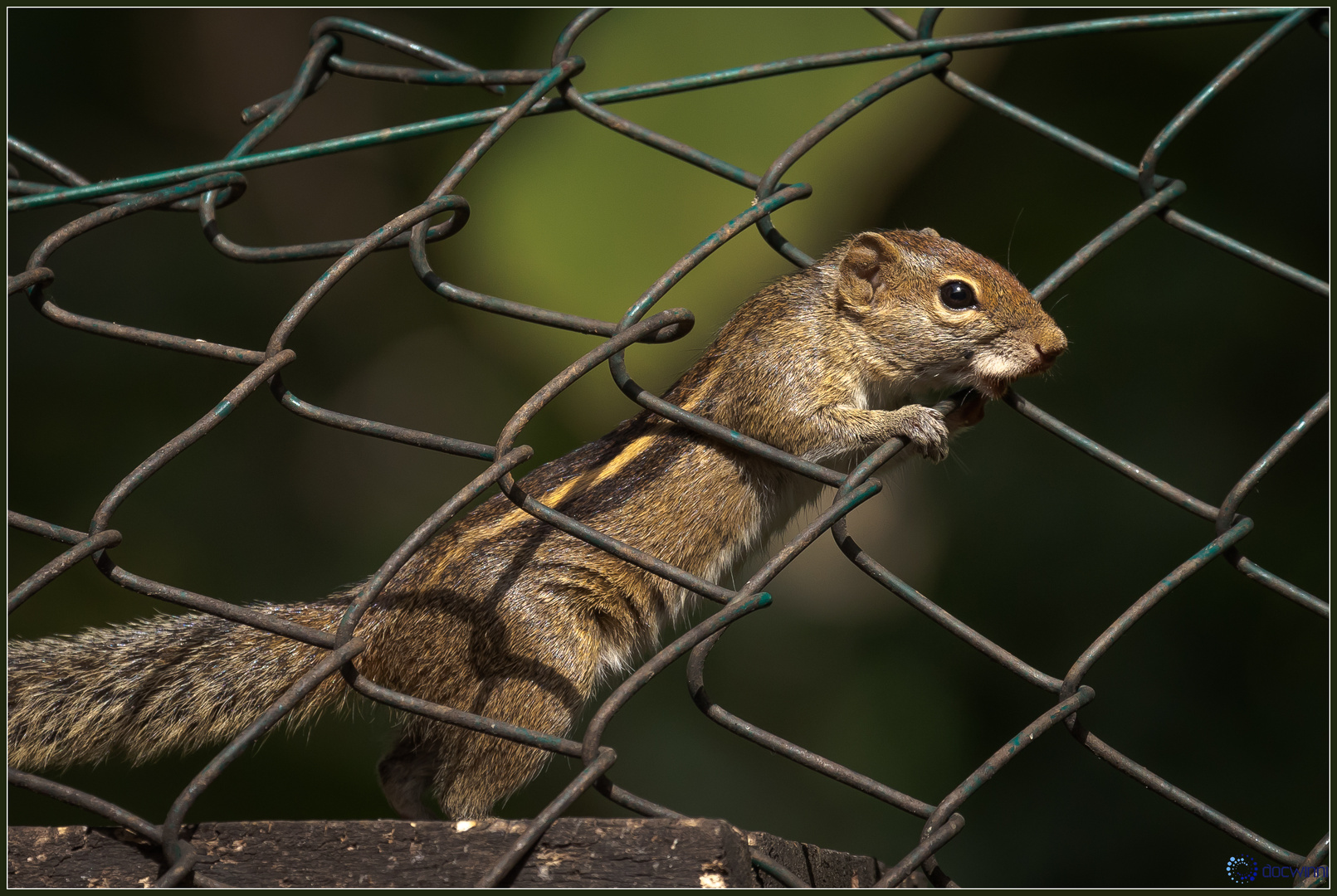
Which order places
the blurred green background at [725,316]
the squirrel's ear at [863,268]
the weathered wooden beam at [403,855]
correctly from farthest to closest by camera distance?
1. the blurred green background at [725,316]
2. the squirrel's ear at [863,268]
3. the weathered wooden beam at [403,855]

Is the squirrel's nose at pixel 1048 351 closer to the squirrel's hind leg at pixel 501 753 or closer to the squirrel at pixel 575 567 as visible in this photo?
the squirrel at pixel 575 567

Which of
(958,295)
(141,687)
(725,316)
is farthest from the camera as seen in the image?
(725,316)

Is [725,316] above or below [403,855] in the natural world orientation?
above

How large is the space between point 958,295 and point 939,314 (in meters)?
0.07

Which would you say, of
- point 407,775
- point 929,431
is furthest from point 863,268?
point 407,775

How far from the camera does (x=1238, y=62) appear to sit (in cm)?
192

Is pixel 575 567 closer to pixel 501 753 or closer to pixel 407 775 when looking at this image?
pixel 501 753

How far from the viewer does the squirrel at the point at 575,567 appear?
2.32m

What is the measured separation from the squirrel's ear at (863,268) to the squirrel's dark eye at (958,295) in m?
0.19

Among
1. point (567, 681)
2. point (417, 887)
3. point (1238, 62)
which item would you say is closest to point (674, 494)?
point (567, 681)

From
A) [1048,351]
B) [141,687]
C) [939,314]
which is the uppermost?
[939,314]

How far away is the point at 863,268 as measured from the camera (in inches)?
114

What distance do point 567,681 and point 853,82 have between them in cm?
222

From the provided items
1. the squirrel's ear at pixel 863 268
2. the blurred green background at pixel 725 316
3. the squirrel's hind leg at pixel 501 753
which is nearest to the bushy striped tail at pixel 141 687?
the squirrel's hind leg at pixel 501 753
